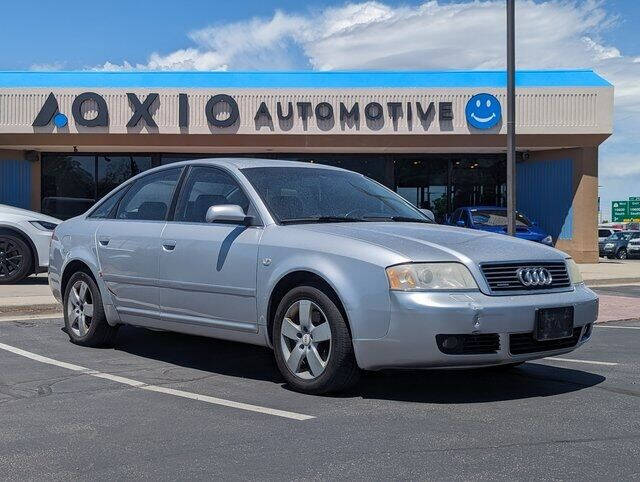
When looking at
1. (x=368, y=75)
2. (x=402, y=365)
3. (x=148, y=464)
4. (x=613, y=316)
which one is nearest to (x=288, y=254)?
(x=402, y=365)

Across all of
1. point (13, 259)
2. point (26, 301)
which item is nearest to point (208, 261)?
point (26, 301)

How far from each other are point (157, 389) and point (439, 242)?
217 cm

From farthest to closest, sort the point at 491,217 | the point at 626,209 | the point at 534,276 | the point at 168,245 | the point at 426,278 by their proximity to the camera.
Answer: the point at 626,209 → the point at 491,217 → the point at 168,245 → the point at 534,276 → the point at 426,278

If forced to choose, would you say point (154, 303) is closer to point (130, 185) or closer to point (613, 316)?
point (130, 185)

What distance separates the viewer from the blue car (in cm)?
1948

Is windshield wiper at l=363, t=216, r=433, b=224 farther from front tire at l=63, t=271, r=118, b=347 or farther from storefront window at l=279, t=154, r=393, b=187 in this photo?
storefront window at l=279, t=154, r=393, b=187

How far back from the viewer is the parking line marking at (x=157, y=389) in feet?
15.9

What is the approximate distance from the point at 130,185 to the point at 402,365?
333 cm

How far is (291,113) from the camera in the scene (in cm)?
2200

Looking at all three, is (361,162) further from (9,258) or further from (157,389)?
(157,389)

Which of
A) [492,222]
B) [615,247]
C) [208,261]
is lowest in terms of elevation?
[615,247]

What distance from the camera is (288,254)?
5438 mm

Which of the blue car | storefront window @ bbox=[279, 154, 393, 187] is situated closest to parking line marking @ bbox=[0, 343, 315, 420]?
the blue car

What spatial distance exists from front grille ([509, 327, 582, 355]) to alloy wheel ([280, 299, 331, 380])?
44.9 inches
